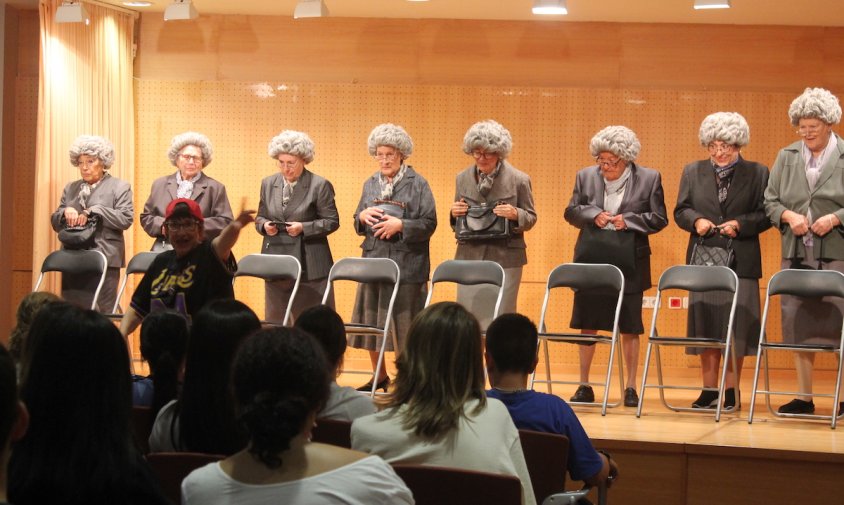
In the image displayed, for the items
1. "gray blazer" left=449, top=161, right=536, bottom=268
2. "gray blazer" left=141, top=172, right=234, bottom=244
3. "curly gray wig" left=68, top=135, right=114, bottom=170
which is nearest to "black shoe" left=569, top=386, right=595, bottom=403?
"gray blazer" left=449, top=161, right=536, bottom=268

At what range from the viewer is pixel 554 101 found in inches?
344

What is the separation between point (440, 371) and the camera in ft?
9.46

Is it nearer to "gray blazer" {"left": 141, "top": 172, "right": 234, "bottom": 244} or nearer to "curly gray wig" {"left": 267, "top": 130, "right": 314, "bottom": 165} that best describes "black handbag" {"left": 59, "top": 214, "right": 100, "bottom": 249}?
"gray blazer" {"left": 141, "top": 172, "right": 234, "bottom": 244}

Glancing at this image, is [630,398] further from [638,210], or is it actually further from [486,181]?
[486,181]

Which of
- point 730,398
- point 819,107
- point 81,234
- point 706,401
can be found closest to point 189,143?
point 81,234

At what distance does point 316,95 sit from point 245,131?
680mm

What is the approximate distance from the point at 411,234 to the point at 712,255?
1.91m

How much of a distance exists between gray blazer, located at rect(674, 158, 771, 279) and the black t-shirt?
9.95ft

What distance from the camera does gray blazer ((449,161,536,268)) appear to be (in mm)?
6918

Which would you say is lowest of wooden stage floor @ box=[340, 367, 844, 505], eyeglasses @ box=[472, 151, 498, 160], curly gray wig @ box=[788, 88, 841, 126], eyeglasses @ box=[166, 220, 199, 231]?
wooden stage floor @ box=[340, 367, 844, 505]

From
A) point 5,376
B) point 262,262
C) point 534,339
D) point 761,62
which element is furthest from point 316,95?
point 5,376

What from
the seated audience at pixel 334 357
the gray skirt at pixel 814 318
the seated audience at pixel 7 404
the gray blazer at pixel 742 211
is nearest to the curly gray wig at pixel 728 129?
the gray blazer at pixel 742 211

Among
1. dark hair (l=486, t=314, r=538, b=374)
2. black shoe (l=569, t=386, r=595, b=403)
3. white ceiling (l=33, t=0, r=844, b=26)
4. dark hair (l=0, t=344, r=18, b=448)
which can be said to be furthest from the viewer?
white ceiling (l=33, t=0, r=844, b=26)

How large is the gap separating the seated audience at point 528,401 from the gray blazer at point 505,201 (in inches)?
143
